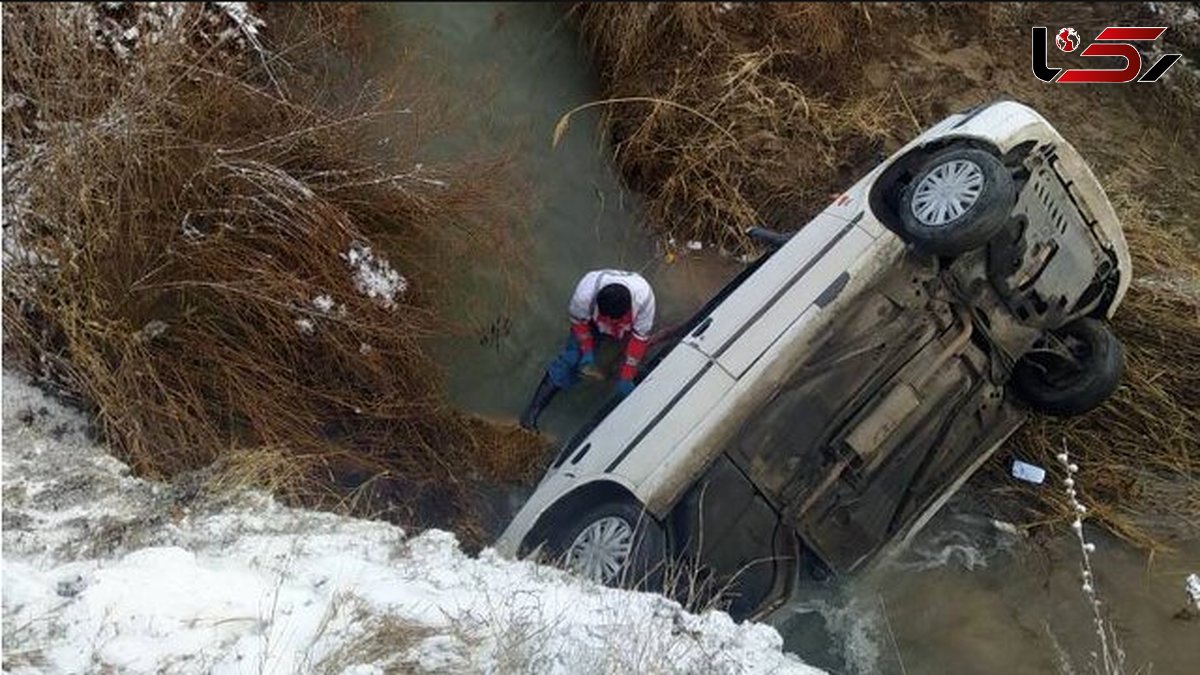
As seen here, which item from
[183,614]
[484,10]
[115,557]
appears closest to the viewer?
[183,614]

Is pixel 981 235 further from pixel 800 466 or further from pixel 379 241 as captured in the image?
pixel 379 241

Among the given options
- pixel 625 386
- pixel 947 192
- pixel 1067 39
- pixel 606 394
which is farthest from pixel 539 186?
pixel 1067 39

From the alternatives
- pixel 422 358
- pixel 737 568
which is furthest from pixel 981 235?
pixel 422 358

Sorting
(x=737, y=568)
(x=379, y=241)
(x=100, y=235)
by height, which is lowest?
(x=737, y=568)

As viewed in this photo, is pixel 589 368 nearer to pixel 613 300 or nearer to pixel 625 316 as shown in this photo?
pixel 625 316

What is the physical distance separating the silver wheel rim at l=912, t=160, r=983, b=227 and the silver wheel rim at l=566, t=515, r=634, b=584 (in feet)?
6.73

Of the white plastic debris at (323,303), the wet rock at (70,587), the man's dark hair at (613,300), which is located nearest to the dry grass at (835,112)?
the man's dark hair at (613,300)

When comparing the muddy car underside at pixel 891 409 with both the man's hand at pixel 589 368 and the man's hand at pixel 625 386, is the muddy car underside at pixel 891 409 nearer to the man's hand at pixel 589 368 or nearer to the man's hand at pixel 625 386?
the man's hand at pixel 625 386

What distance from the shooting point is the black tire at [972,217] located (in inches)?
198

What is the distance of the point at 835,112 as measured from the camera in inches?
286

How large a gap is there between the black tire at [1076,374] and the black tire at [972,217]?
881mm

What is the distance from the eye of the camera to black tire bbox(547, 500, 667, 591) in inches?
188

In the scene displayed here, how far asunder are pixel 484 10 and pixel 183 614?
5452mm

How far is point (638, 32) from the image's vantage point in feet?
24.7
